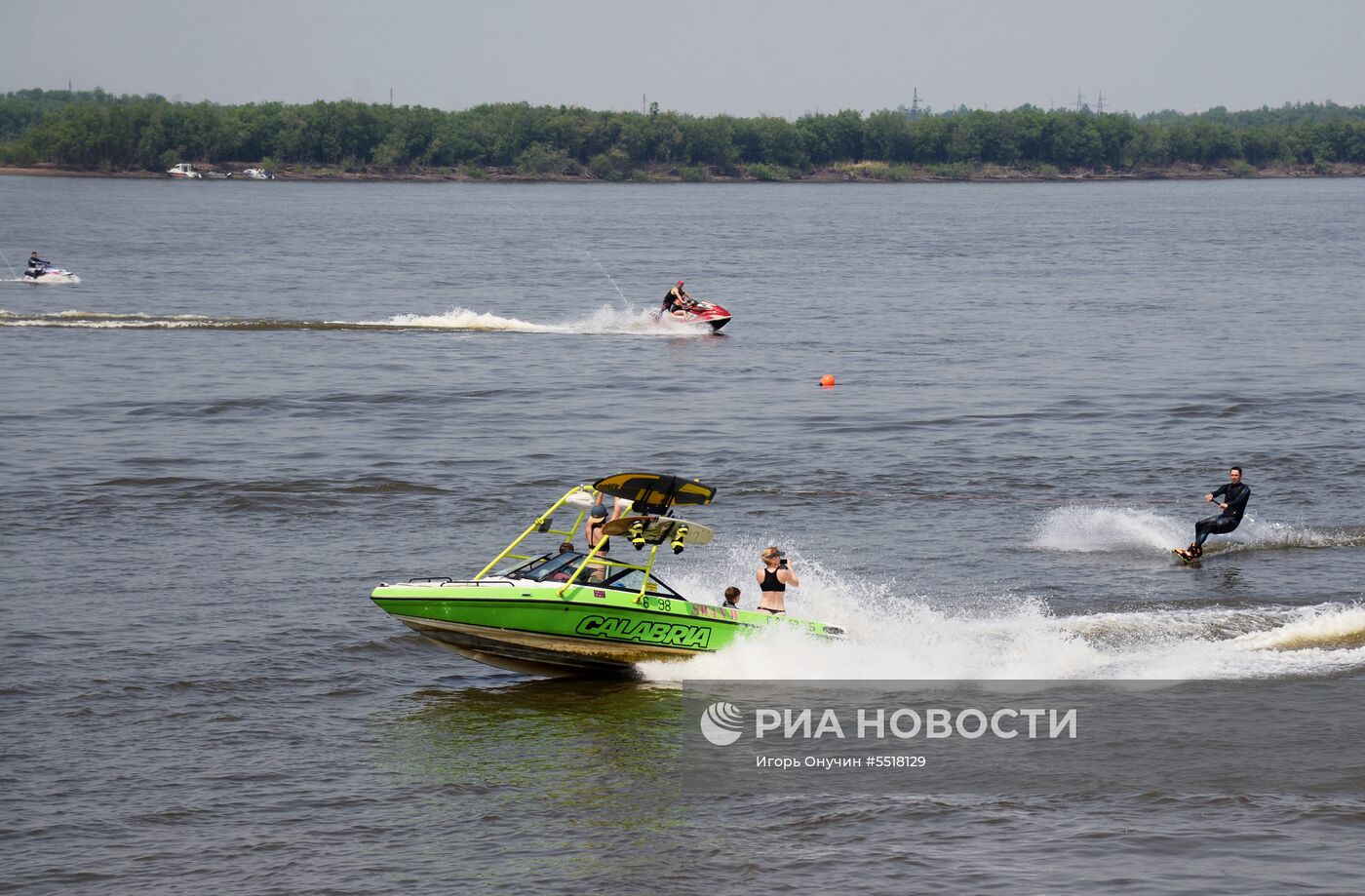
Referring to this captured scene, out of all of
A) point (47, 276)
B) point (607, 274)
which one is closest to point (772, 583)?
point (47, 276)

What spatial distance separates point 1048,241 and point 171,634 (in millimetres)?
91182

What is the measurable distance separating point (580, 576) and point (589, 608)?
1.22 feet

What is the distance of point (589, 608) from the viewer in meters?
16.8

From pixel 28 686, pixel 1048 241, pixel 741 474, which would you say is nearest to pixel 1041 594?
pixel 741 474

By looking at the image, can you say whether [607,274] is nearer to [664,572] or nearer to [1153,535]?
[1153,535]

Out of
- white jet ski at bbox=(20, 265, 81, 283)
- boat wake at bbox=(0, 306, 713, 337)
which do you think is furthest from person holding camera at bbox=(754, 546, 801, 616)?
white jet ski at bbox=(20, 265, 81, 283)

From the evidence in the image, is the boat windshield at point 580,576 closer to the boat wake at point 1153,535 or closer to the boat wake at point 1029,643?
the boat wake at point 1029,643

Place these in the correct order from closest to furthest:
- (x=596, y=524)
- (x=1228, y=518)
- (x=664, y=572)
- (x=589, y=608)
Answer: (x=589, y=608) → (x=596, y=524) → (x=664, y=572) → (x=1228, y=518)

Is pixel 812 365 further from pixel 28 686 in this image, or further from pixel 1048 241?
pixel 1048 241

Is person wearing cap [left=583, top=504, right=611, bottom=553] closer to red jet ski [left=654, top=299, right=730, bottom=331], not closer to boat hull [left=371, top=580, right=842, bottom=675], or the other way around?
boat hull [left=371, top=580, right=842, bottom=675]

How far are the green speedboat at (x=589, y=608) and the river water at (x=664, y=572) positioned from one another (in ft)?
1.42

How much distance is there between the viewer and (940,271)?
7956 centimetres

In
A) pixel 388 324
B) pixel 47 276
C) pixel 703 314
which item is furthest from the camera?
pixel 47 276

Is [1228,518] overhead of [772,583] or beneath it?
beneath
